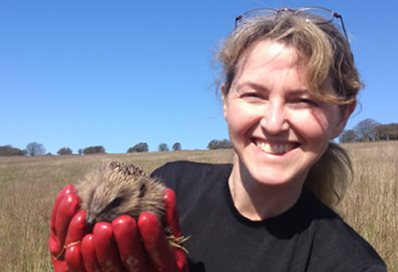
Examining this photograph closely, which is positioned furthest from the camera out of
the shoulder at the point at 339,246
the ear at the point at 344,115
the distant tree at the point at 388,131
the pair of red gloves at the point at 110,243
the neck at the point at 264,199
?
the distant tree at the point at 388,131

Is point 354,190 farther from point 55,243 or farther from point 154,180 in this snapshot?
point 55,243

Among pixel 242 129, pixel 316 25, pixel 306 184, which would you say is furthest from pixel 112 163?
pixel 316 25

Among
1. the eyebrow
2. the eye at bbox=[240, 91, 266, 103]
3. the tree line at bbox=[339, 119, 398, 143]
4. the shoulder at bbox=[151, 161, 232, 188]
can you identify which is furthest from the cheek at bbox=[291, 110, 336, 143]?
the tree line at bbox=[339, 119, 398, 143]

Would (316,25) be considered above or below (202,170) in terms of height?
A: above

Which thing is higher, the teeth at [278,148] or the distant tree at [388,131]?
the teeth at [278,148]

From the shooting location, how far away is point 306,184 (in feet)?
11.0

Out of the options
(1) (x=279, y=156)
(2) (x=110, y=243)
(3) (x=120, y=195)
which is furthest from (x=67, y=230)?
(1) (x=279, y=156)

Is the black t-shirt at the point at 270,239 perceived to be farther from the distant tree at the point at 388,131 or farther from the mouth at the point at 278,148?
the distant tree at the point at 388,131

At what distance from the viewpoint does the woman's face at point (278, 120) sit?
275 cm

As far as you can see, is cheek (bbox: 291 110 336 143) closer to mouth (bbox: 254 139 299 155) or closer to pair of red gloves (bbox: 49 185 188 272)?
mouth (bbox: 254 139 299 155)

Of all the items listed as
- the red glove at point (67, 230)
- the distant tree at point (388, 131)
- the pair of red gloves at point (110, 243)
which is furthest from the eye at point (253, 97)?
the distant tree at point (388, 131)

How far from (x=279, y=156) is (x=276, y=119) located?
0.67 ft

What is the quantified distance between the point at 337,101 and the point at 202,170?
101 cm

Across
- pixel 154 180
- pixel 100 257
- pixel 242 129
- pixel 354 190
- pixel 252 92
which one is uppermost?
pixel 252 92
